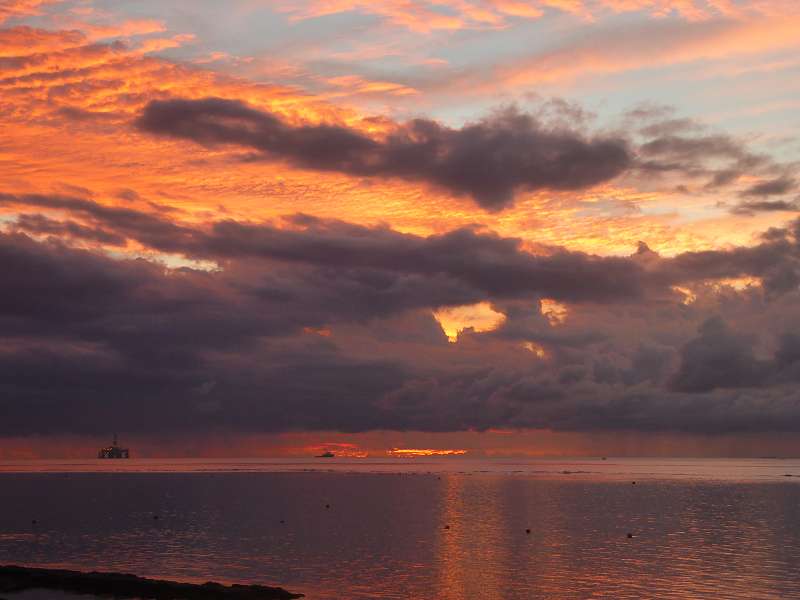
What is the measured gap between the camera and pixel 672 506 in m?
199

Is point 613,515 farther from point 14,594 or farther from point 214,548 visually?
A: point 14,594

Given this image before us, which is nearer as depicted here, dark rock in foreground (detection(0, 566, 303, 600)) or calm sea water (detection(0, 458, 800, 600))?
dark rock in foreground (detection(0, 566, 303, 600))

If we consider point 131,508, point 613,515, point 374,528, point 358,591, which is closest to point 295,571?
point 358,591

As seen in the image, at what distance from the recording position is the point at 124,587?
82188 millimetres

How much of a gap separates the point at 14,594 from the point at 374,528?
7102 cm

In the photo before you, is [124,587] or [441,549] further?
[441,549]

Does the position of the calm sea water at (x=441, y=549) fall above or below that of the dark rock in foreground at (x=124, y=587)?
below

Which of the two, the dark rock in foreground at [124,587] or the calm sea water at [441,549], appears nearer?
Answer: the dark rock in foreground at [124,587]

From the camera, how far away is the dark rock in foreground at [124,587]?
78625 mm

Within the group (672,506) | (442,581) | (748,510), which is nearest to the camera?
(442,581)

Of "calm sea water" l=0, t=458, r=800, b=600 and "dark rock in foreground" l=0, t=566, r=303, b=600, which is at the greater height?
"dark rock in foreground" l=0, t=566, r=303, b=600

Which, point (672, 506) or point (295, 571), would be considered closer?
point (295, 571)

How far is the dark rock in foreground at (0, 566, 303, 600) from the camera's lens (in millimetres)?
78625

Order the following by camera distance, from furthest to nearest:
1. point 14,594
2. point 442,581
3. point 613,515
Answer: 1. point 613,515
2. point 442,581
3. point 14,594
